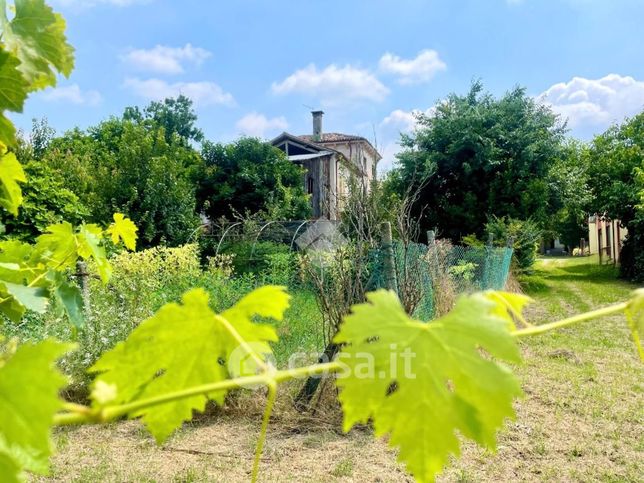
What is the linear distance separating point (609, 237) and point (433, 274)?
19009 millimetres

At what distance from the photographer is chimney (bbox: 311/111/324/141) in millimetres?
26438

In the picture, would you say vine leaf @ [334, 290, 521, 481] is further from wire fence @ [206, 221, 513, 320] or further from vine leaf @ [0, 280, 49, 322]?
wire fence @ [206, 221, 513, 320]

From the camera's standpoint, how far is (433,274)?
6395mm

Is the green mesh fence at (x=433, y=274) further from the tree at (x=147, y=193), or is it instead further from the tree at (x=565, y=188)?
the tree at (x=147, y=193)

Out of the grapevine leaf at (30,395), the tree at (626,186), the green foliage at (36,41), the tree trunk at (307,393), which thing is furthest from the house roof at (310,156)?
the grapevine leaf at (30,395)

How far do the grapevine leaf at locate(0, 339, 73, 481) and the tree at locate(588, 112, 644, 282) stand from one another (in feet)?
55.1

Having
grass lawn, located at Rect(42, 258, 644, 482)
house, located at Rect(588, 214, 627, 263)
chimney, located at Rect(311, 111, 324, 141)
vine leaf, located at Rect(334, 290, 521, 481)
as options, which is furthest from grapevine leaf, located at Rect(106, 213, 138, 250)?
chimney, located at Rect(311, 111, 324, 141)

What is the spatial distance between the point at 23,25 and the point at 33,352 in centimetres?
73

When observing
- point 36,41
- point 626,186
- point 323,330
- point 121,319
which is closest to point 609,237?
point 626,186

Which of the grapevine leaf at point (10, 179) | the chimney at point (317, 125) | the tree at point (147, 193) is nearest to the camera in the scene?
the grapevine leaf at point (10, 179)

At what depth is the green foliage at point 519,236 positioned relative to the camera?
12.8 m

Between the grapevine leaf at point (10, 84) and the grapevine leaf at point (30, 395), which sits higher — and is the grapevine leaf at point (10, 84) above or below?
above

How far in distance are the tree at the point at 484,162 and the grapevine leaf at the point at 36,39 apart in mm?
13495

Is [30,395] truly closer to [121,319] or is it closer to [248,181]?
[121,319]
